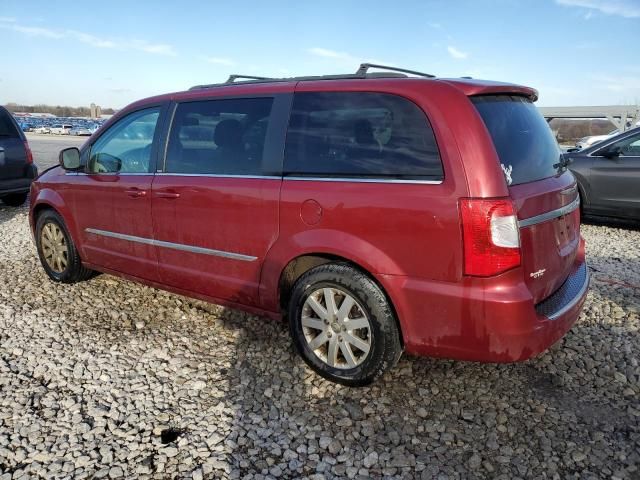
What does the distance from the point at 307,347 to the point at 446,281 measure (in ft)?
3.48

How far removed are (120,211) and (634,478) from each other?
3.84 meters

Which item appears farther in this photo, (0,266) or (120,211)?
(0,266)

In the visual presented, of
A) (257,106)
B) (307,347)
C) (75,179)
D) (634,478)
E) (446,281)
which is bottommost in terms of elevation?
(634,478)

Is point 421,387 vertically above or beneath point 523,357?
beneath

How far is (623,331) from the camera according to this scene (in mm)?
4012

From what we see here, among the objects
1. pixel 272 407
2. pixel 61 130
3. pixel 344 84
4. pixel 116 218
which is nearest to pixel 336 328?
pixel 272 407

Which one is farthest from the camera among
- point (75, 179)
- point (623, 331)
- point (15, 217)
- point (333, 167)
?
point (15, 217)

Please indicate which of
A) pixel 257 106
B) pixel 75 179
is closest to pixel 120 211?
pixel 75 179

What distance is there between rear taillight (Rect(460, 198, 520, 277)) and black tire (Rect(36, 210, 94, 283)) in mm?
3761

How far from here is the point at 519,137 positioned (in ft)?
9.66

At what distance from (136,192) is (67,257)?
4.63 feet

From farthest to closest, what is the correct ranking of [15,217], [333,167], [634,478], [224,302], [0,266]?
[15,217] → [0,266] → [224,302] → [333,167] → [634,478]

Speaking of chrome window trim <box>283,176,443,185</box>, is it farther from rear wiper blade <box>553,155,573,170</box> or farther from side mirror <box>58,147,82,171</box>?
side mirror <box>58,147,82,171</box>

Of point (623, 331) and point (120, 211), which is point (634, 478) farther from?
point (120, 211)
